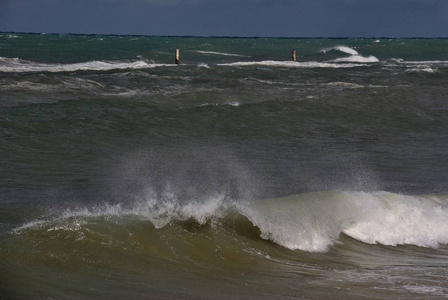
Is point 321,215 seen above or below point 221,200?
below

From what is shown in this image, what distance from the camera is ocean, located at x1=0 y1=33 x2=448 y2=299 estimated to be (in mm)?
7453

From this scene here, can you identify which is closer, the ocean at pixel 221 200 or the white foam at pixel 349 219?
the ocean at pixel 221 200

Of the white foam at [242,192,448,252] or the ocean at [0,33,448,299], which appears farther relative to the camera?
the white foam at [242,192,448,252]

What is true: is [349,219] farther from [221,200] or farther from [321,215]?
[221,200]

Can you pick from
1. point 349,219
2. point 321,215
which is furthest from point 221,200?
point 349,219

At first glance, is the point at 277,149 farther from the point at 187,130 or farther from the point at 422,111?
the point at 422,111

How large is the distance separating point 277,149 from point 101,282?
28.9ft

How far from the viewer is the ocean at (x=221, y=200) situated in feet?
24.5

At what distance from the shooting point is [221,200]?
10.0 m

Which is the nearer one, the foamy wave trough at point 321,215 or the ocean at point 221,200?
the ocean at point 221,200

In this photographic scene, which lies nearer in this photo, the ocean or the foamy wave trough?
the ocean

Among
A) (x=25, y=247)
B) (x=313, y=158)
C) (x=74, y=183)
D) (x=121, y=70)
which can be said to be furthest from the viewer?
(x=121, y=70)

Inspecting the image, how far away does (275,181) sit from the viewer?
12.2 metres

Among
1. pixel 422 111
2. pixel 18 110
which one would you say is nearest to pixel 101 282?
pixel 18 110
